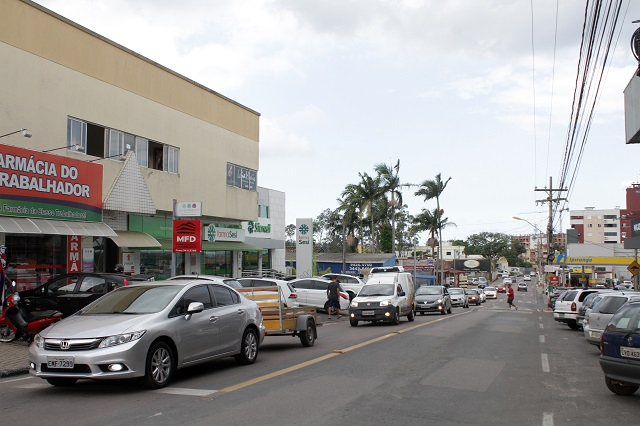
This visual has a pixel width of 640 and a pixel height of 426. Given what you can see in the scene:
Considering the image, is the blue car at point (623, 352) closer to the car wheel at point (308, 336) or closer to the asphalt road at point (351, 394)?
the asphalt road at point (351, 394)

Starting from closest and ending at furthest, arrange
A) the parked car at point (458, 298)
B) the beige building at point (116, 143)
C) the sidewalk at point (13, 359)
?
the sidewalk at point (13, 359) → the beige building at point (116, 143) → the parked car at point (458, 298)

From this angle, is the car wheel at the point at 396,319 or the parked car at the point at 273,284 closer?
the parked car at the point at 273,284

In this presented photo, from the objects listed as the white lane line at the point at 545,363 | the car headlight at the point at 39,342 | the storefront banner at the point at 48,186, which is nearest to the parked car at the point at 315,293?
the storefront banner at the point at 48,186

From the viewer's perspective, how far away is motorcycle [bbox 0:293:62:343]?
13477 mm

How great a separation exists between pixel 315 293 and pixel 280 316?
1484cm

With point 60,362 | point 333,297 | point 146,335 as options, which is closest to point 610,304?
point 146,335

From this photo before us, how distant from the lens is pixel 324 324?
23.5m

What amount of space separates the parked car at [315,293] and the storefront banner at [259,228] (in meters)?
11.0

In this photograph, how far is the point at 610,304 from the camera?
1520 cm

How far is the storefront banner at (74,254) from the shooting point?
71.2 feet

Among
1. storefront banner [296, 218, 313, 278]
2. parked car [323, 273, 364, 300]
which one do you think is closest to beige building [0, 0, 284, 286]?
storefront banner [296, 218, 313, 278]

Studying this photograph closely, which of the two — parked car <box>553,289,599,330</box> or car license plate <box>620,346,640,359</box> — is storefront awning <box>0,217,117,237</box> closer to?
car license plate <box>620,346,640,359</box>

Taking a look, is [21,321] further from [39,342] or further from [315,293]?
[315,293]

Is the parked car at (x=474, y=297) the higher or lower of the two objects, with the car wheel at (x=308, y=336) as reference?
lower
